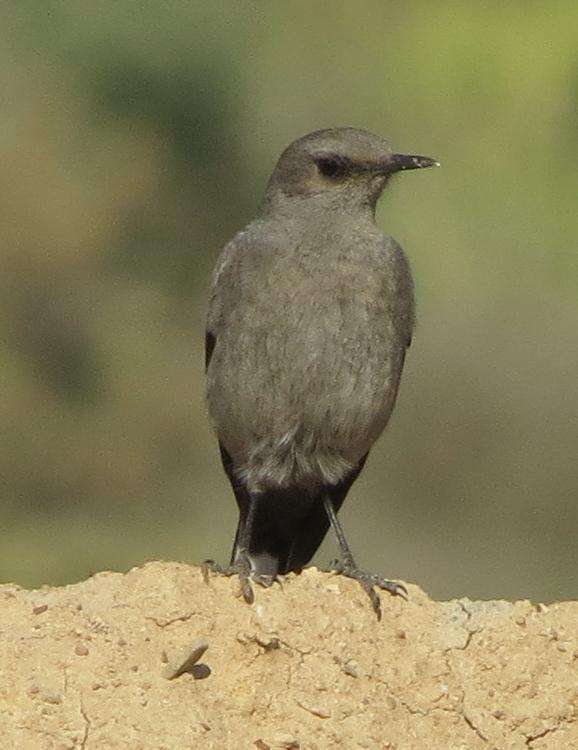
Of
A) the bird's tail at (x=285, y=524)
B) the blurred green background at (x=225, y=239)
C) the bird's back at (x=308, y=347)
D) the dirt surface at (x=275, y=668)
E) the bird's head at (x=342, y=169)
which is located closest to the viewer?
the dirt surface at (x=275, y=668)

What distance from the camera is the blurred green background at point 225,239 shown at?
57.7 ft

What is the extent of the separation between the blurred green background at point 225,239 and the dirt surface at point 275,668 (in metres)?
8.73

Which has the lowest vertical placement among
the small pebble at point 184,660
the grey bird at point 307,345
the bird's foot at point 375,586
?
the small pebble at point 184,660

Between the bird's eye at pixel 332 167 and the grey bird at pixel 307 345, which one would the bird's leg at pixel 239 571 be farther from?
the bird's eye at pixel 332 167

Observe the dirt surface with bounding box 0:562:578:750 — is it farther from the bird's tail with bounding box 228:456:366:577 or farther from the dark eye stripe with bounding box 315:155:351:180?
the dark eye stripe with bounding box 315:155:351:180

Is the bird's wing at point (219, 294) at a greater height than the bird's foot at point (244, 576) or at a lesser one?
greater

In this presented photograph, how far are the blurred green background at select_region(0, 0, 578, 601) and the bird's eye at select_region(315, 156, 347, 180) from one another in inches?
272

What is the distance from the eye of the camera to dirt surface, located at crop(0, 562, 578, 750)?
6801mm

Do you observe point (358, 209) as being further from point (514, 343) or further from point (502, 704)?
point (514, 343)

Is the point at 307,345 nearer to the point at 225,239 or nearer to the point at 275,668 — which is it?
the point at 275,668

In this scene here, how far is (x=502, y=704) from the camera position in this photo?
7402 millimetres

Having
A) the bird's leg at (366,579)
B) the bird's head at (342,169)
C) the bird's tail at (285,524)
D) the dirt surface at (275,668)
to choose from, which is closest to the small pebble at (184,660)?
the dirt surface at (275,668)

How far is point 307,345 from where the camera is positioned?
9.21m

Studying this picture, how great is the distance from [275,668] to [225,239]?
40.1 feet
